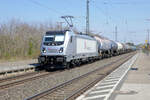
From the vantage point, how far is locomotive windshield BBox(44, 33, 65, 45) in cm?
2005

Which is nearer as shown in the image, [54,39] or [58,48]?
[58,48]

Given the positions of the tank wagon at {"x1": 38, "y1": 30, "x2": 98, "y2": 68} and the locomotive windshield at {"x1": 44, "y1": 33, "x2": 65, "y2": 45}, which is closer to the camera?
the tank wagon at {"x1": 38, "y1": 30, "x2": 98, "y2": 68}

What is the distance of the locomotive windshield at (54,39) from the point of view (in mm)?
20050

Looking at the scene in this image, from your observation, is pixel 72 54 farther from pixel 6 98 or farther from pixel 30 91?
pixel 6 98

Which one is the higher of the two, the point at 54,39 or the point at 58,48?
the point at 54,39

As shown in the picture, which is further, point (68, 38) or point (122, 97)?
point (68, 38)

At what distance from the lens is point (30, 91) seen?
1106 centimetres

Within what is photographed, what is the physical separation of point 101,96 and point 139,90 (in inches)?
93.2

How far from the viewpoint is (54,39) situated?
2034 centimetres

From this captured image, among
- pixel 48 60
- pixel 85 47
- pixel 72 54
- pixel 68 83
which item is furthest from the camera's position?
pixel 85 47

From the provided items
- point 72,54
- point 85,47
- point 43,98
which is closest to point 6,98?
point 43,98

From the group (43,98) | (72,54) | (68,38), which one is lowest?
(43,98)

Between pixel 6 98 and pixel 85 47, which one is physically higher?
pixel 85 47

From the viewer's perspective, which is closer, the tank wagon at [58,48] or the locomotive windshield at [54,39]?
the tank wagon at [58,48]
